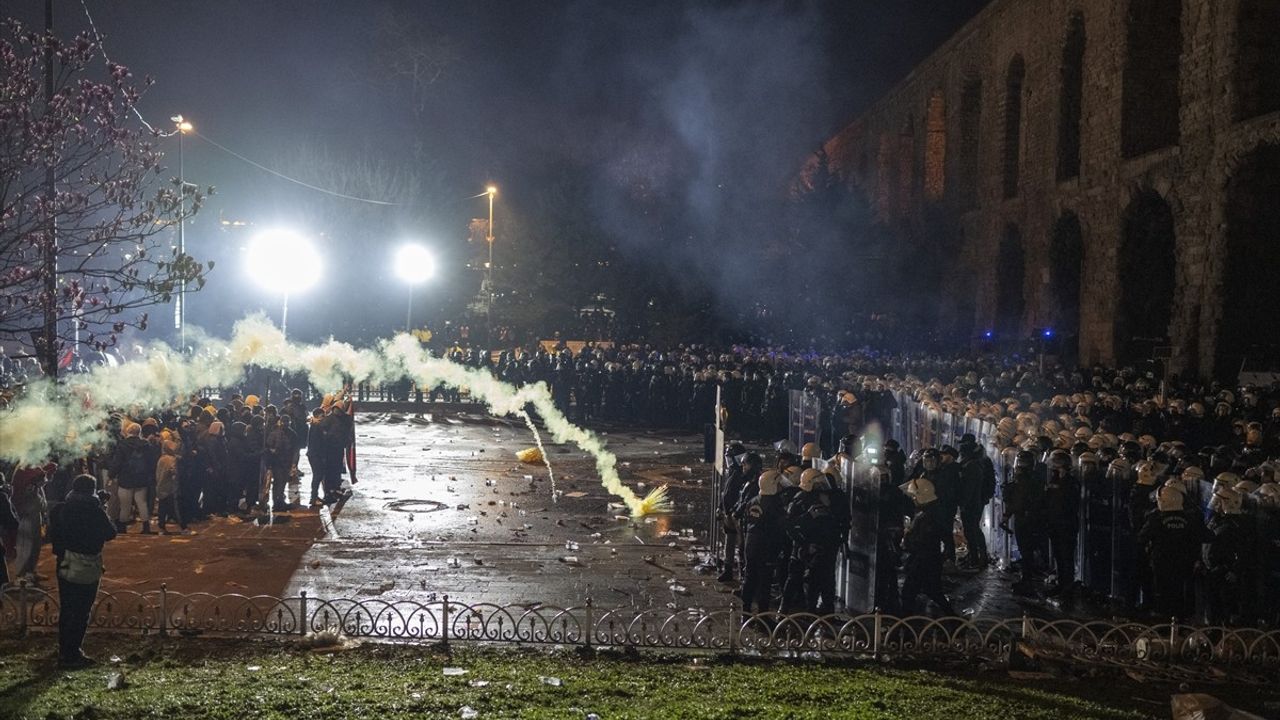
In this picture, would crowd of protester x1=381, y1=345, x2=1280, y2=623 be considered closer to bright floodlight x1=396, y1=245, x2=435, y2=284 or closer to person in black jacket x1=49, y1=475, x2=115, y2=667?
person in black jacket x1=49, y1=475, x2=115, y2=667

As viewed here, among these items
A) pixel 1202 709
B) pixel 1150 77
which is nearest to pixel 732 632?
pixel 1202 709

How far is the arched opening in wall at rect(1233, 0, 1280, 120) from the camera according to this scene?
75.0ft

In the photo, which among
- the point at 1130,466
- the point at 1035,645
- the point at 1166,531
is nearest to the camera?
the point at 1035,645

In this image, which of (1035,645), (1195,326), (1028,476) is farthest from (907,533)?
(1195,326)

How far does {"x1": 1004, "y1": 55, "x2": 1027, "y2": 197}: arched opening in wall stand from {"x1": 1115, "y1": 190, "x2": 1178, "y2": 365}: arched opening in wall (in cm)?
920

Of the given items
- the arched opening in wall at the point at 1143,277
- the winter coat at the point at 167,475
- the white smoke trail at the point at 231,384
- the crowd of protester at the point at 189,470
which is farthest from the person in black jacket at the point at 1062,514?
the arched opening in wall at the point at 1143,277

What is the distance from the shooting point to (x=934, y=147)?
156ft

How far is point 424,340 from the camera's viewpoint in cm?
4006

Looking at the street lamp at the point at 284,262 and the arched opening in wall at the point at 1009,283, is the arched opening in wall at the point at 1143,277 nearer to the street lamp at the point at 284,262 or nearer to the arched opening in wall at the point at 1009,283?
the arched opening in wall at the point at 1009,283

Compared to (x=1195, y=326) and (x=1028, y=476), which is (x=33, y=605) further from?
(x=1195, y=326)

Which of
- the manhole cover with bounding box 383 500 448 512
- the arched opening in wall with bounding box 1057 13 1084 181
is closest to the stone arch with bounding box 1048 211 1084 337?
the arched opening in wall with bounding box 1057 13 1084 181

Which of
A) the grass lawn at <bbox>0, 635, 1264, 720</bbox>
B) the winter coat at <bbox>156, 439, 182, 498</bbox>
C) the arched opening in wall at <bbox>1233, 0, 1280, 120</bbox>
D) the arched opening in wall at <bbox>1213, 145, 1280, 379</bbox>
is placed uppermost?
the arched opening in wall at <bbox>1233, 0, 1280, 120</bbox>

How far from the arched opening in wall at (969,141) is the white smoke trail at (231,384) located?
2128 cm

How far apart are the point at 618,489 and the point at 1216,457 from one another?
32.5ft
